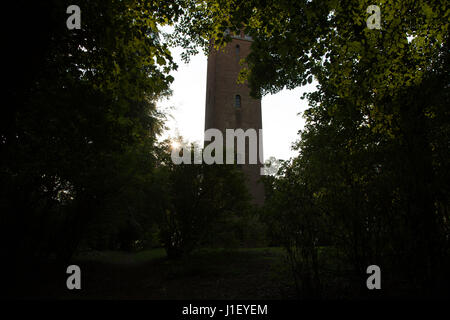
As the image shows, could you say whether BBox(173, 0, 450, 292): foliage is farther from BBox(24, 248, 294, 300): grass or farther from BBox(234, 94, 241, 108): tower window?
BBox(234, 94, 241, 108): tower window

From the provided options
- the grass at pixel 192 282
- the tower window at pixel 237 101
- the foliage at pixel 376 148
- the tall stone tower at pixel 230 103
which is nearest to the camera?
the foliage at pixel 376 148

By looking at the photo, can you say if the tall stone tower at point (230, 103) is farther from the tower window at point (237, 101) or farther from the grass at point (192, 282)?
the grass at point (192, 282)

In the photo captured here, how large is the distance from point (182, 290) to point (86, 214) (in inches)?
168

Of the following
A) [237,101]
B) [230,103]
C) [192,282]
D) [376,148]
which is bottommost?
[192,282]

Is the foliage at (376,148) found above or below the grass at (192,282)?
above

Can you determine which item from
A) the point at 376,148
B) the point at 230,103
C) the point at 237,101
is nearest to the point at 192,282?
the point at 376,148

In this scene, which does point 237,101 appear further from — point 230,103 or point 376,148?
point 376,148

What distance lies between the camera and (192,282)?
6.29 meters

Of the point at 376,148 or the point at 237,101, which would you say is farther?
the point at 237,101

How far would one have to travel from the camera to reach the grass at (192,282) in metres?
5.00

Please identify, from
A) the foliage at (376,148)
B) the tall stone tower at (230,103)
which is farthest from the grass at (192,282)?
the tall stone tower at (230,103)

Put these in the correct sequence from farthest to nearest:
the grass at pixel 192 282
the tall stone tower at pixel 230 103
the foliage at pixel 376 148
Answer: the tall stone tower at pixel 230 103, the grass at pixel 192 282, the foliage at pixel 376 148

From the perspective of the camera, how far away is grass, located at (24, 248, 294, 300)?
5005 millimetres

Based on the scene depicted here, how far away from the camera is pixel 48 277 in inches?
257
